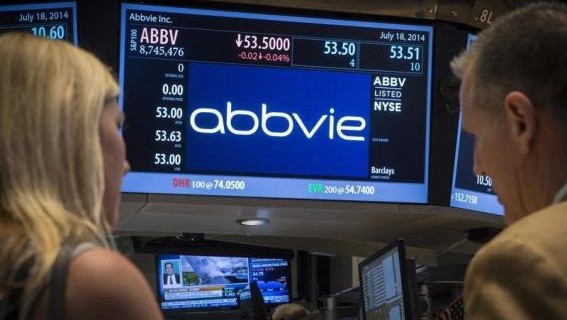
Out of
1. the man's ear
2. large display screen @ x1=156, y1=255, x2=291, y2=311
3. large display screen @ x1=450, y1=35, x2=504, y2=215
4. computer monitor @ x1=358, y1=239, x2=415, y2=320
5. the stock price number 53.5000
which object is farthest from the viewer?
large display screen @ x1=156, y1=255, x2=291, y2=311

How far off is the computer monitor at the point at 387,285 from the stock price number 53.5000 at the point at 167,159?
0.85m

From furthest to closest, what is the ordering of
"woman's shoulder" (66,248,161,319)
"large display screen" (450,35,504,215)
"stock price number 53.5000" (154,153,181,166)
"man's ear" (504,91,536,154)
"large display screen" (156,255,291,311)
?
"large display screen" (156,255,291,311) < "large display screen" (450,35,504,215) < "stock price number 53.5000" (154,153,181,166) < "man's ear" (504,91,536,154) < "woman's shoulder" (66,248,161,319)

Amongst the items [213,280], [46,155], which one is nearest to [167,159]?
[46,155]

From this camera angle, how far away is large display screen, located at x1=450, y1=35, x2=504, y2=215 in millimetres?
3554

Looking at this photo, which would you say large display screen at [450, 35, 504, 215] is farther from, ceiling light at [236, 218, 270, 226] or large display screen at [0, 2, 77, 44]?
large display screen at [0, 2, 77, 44]

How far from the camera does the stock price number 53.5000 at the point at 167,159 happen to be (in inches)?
129

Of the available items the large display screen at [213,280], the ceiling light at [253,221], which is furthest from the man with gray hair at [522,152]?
the large display screen at [213,280]

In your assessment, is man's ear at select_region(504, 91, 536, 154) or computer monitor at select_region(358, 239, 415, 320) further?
computer monitor at select_region(358, 239, 415, 320)

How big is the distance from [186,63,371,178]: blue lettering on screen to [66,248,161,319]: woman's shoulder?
2132 mm

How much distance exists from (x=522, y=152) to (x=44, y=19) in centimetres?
234

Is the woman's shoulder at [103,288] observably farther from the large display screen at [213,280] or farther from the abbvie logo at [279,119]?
the large display screen at [213,280]

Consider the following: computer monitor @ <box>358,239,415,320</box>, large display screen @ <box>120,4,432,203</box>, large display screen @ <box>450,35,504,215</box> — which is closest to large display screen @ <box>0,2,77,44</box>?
large display screen @ <box>120,4,432,203</box>

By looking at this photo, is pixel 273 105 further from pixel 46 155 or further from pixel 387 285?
pixel 46 155

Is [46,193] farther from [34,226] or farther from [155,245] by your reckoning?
[155,245]
